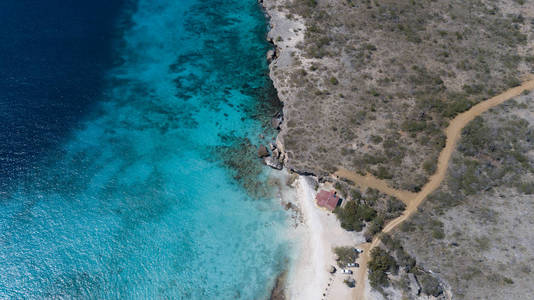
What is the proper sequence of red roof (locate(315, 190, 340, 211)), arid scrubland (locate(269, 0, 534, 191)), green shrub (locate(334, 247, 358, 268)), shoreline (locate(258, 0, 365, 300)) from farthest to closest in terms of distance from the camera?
arid scrubland (locate(269, 0, 534, 191)) < red roof (locate(315, 190, 340, 211)) < green shrub (locate(334, 247, 358, 268)) < shoreline (locate(258, 0, 365, 300))

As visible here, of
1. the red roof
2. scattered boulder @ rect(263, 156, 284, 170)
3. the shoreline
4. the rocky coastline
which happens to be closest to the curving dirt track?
the shoreline

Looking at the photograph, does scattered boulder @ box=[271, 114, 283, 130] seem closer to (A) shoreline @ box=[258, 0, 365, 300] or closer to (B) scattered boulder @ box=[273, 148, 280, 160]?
(A) shoreline @ box=[258, 0, 365, 300]

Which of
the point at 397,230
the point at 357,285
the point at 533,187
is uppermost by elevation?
the point at 533,187

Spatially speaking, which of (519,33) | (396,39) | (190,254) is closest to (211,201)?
(190,254)

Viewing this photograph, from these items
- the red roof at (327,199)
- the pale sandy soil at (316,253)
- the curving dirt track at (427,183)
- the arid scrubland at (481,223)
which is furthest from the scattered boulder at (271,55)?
the arid scrubland at (481,223)

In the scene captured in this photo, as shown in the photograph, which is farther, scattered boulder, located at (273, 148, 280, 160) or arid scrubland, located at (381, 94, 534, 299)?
scattered boulder, located at (273, 148, 280, 160)

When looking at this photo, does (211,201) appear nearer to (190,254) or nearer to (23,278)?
(190,254)

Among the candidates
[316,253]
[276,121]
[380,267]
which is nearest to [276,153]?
[276,121]
